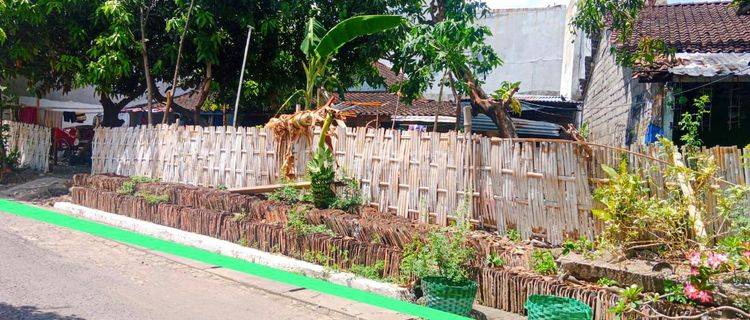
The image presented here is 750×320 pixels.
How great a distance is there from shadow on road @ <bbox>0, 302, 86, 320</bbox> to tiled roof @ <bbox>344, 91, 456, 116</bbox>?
45.4 ft

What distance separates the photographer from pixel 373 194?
8734mm

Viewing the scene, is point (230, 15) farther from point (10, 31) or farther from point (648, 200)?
point (648, 200)

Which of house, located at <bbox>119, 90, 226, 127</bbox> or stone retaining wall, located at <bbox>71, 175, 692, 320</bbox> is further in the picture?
house, located at <bbox>119, 90, 226, 127</bbox>

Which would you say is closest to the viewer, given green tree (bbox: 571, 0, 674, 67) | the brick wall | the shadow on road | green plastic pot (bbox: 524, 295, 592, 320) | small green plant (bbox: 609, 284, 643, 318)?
small green plant (bbox: 609, 284, 643, 318)

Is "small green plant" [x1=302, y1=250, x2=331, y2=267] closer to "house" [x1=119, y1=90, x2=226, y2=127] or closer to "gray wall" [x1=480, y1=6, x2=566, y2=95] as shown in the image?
"house" [x1=119, y1=90, x2=226, y2=127]

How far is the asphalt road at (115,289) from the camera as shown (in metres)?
5.73

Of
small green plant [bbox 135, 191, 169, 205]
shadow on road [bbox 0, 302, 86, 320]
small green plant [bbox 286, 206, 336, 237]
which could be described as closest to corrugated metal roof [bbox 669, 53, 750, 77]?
small green plant [bbox 286, 206, 336, 237]

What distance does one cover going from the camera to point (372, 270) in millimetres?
7008

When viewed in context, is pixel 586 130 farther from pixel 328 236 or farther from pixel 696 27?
pixel 328 236

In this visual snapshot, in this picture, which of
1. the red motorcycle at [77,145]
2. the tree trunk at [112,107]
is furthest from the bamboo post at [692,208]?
the red motorcycle at [77,145]

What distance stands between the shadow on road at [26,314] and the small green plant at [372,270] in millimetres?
2998

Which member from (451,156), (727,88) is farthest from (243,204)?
(727,88)

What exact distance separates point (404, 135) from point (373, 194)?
1.02 meters

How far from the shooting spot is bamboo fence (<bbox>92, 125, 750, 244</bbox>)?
6625mm
